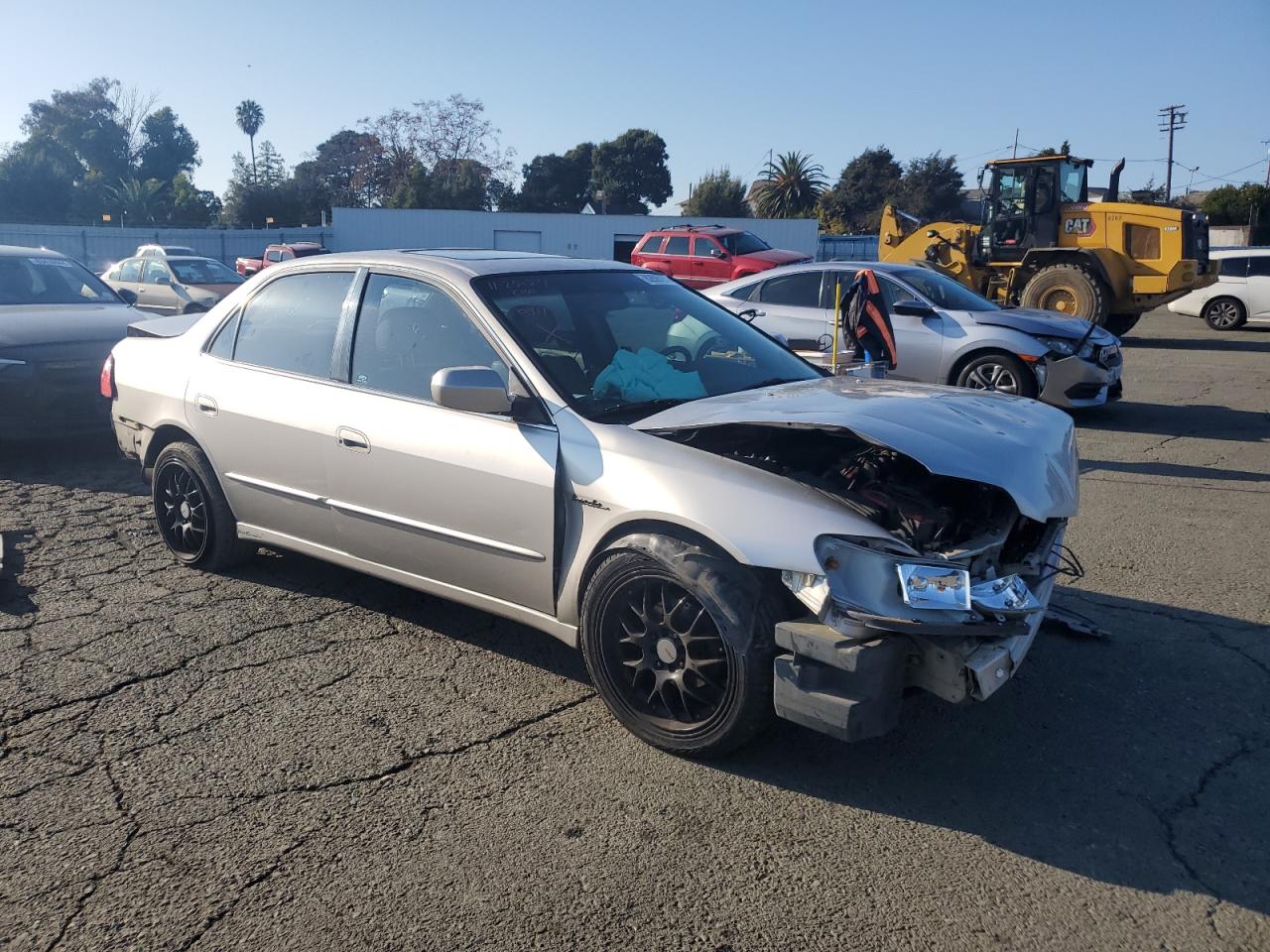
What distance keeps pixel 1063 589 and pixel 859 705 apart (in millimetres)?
2697

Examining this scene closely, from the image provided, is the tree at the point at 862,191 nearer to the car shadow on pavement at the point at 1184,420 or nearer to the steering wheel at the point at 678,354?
the car shadow on pavement at the point at 1184,420

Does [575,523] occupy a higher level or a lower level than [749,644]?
higher

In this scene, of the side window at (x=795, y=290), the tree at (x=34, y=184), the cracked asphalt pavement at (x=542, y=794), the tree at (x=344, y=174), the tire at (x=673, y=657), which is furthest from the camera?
the tree at (x=344, y=174)

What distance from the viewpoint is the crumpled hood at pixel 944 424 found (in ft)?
10.6

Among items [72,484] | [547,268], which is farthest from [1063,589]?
[72,484]

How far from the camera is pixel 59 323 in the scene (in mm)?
7914

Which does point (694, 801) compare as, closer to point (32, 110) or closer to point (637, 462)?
point (637, 462)

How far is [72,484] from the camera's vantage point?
7234mm

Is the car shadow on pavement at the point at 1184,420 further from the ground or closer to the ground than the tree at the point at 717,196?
closer to the ground

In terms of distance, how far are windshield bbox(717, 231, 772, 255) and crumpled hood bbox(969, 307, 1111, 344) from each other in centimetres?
1244

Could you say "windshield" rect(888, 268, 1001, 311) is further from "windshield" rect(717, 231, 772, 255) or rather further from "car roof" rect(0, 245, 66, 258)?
"windshield" rect(717, 231, 772, 255)

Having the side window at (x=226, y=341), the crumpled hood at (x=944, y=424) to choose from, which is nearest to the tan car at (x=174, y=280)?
the side window at (x=226, y=341)

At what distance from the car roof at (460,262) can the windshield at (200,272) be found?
47.8 feet

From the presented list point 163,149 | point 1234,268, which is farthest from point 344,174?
point 1234,268
